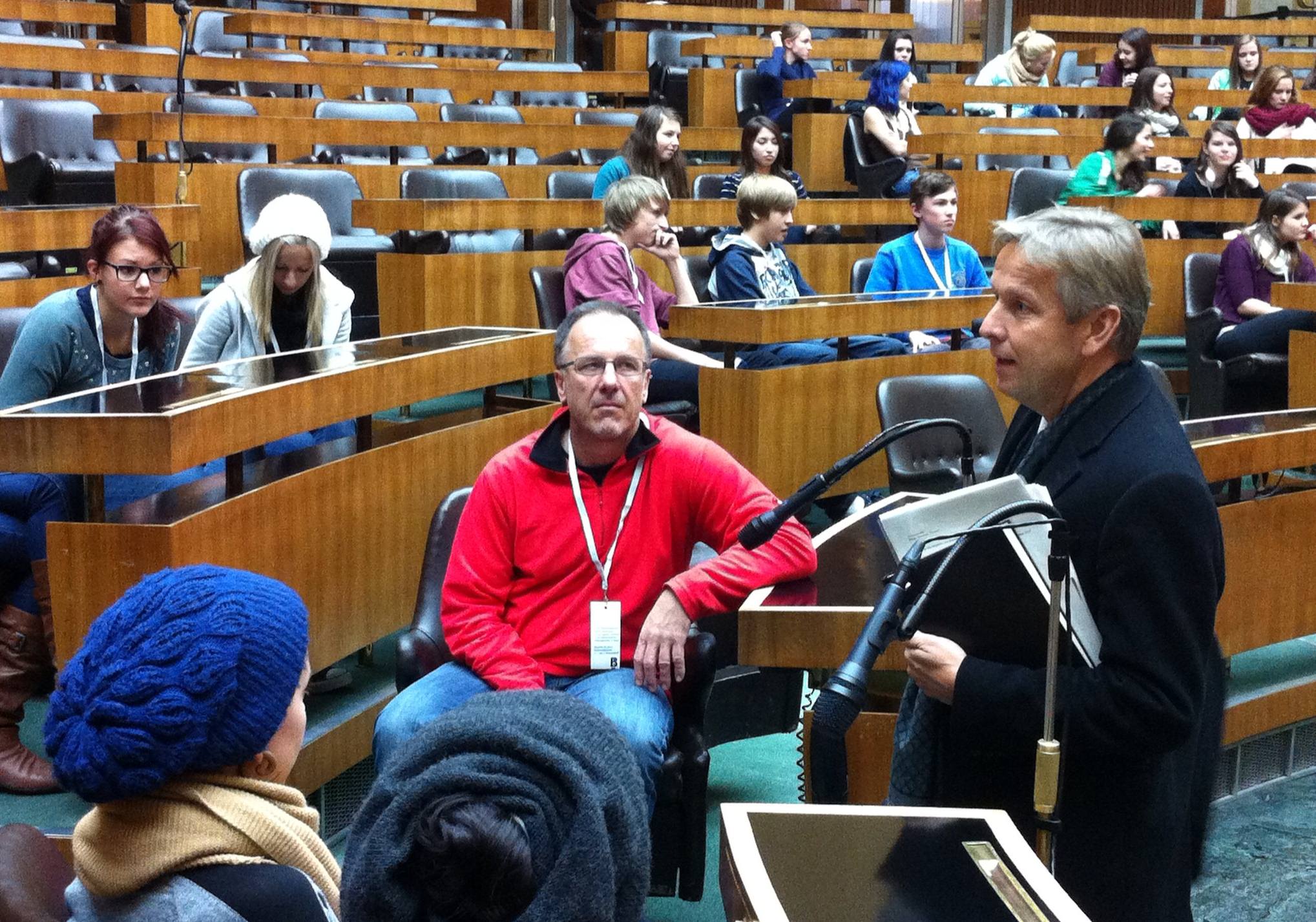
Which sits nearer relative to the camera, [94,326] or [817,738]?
[817,738]

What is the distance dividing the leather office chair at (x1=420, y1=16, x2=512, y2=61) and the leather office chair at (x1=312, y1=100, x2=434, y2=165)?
9.72 feet

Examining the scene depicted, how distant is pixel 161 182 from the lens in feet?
18.1

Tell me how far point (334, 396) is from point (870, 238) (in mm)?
4167

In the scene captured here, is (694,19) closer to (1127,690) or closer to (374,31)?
(374,31)

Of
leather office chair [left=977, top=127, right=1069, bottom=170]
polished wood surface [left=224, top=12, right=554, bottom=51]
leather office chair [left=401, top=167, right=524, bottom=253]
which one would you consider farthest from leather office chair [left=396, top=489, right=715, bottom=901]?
polished wood surface [left=224, top=12, right=554, bottom=51]

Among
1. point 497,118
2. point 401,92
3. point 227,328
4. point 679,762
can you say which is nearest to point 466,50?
point 401,92

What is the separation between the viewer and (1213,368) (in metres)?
5.66

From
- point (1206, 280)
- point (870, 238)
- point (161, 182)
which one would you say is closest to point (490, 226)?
point (161, 182)

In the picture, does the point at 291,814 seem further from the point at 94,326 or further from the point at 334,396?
the point at 94,326

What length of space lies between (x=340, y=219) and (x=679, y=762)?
388 centimetres

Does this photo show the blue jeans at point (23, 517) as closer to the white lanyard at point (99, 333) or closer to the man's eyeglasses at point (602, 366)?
the white lanyard at point (99, 333)

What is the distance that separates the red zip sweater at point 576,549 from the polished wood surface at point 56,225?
215cm

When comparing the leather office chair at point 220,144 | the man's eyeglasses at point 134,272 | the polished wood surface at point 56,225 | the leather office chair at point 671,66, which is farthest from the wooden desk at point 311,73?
the man's eyeglasses at point 134,272

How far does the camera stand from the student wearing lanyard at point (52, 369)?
277 cm
